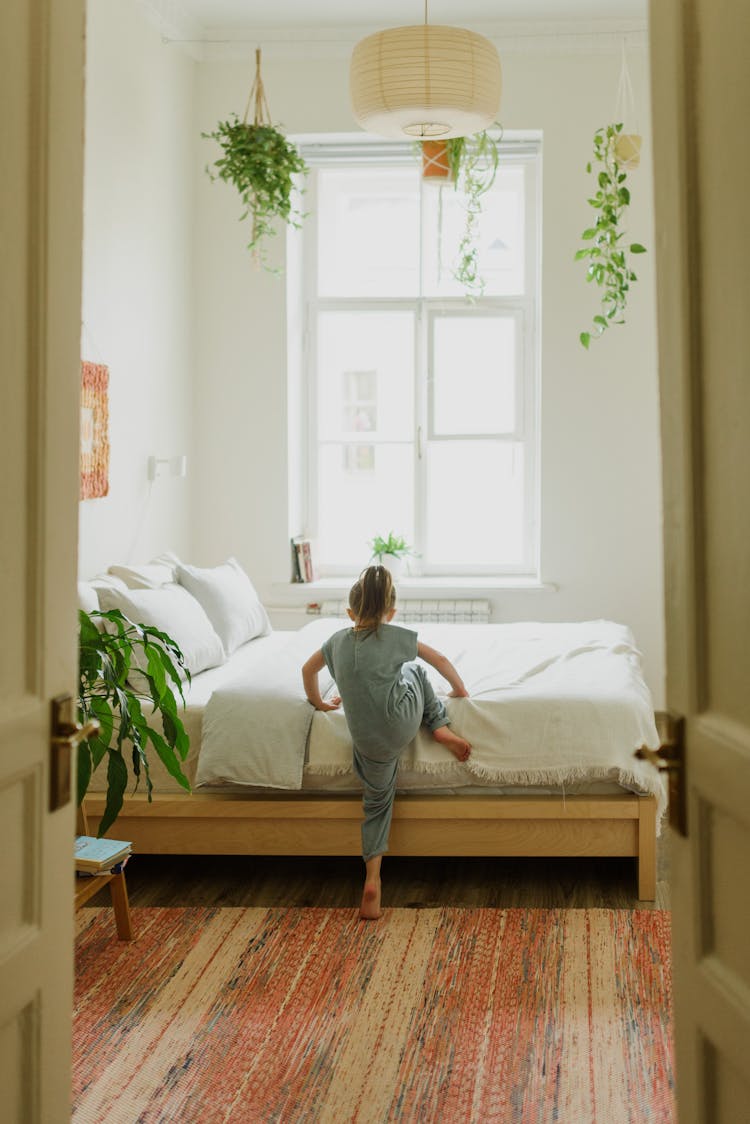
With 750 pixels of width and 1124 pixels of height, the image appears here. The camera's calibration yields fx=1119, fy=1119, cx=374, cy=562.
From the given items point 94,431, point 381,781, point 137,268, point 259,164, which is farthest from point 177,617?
point 259,164

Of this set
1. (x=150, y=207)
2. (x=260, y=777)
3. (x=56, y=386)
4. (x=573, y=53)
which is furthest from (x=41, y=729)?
(x=573, y=53)

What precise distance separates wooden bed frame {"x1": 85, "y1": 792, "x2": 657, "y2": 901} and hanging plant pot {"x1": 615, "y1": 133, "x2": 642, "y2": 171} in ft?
9.35

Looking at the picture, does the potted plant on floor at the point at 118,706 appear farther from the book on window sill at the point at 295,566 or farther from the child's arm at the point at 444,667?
the book on window sill at the point at 295,566

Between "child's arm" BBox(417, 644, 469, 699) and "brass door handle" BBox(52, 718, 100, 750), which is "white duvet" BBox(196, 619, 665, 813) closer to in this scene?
"child's arm" BBox(417, 644, 469, 699)

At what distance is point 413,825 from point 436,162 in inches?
118

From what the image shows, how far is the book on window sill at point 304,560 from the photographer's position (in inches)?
228

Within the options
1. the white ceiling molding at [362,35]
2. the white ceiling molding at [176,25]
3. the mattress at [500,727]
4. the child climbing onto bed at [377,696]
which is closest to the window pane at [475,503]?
the white ceiling molding at [362,35]

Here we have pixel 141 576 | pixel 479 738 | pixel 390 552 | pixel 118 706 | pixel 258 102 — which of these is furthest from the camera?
pixel 390 552

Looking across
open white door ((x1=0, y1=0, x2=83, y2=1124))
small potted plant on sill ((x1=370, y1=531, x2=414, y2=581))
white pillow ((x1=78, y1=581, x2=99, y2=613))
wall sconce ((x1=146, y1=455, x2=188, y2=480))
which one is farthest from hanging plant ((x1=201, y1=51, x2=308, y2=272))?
open white door ((x1=0, y1=0, x2=83, y2=1124))

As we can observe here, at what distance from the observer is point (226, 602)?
4.48 m

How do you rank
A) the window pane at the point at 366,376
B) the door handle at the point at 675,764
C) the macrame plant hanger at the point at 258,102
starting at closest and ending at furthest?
the door handle at the point at 675,764, the macrame plant hanger at the point at 258,102, the window pane at the point at 366,376

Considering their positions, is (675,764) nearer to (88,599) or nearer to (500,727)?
(500,727)

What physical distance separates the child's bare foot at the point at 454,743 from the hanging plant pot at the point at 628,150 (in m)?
2.74

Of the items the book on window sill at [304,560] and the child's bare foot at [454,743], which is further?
the book on window sill at [304,560]
